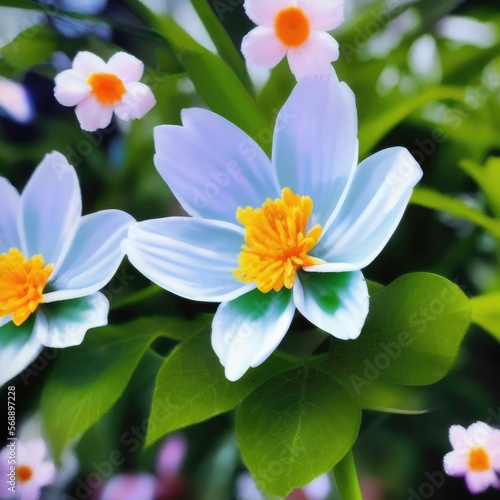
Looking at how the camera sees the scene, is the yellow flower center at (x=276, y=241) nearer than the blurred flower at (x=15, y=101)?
Yes

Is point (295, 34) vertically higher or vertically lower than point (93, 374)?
higher

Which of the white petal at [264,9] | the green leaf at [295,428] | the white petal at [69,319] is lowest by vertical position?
the green leaf at [295,428]

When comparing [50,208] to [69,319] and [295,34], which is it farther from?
[295,34]

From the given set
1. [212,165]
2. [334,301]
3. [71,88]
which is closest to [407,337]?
[334,301]

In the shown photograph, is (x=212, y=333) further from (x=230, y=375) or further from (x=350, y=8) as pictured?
(x=350, y=8)

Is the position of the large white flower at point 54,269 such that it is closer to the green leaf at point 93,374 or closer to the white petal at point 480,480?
the green leaf at point 93,374

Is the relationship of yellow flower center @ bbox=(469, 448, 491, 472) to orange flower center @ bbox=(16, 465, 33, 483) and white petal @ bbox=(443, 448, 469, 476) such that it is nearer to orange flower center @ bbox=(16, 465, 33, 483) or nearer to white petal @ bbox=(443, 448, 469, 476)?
white petal @ bbox=(443, 448, 469, 476)

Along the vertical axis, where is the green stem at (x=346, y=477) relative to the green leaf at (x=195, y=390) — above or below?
below

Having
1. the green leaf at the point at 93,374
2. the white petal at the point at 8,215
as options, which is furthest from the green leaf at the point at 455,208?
the white petal at the point at 8,215
